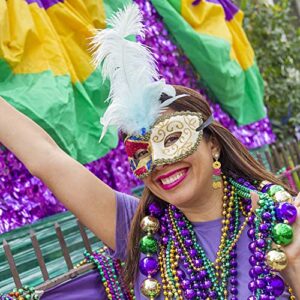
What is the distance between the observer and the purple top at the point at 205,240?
178cm

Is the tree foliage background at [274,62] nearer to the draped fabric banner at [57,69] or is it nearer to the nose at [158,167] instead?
the draped fabric banner at [57,69]

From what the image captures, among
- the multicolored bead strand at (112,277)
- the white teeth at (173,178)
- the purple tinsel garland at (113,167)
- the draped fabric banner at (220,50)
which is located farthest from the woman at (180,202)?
the draped fabric banner at (220,50)

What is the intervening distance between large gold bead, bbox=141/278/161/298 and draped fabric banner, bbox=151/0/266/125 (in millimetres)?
2589

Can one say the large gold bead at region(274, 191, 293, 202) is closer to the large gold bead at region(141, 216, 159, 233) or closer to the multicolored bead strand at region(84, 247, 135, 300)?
the large gold bead at region(141, 216, 159, 233)

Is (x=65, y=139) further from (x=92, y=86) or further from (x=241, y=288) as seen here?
(x=241, y=288)

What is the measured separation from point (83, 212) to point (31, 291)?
353 millimetres

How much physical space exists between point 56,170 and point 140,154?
12.3 inches

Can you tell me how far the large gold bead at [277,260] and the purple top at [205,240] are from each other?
15cm

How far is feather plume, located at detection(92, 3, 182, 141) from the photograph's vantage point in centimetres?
181

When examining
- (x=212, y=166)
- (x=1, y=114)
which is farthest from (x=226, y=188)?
(x=1, y=114)

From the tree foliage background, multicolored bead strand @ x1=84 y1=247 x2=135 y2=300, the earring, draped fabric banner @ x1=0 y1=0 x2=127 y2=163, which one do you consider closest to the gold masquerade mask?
the earring

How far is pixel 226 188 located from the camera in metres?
1.92

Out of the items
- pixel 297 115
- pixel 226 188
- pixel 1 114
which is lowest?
pixel 297 115

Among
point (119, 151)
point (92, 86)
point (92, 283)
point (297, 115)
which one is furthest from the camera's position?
point (297, 115)
